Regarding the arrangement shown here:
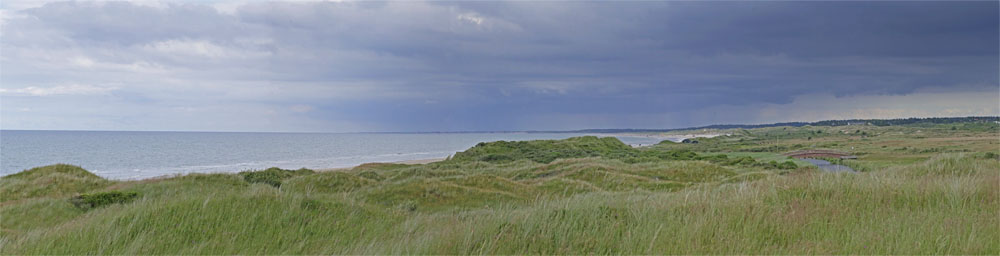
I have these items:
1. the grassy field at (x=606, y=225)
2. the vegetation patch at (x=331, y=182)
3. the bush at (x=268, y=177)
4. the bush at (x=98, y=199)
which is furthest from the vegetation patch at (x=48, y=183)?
the grassy field at (x=606, y=225)

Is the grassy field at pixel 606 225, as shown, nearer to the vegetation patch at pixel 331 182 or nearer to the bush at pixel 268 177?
the vegetation patch at pixel 331 182

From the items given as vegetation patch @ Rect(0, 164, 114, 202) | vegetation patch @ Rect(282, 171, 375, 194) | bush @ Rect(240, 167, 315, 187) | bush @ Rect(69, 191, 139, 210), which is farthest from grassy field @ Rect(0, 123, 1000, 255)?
bush @ Rect(240, 167, 315, 187)

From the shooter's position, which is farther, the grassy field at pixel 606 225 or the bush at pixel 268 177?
the bush at pixel 268 177

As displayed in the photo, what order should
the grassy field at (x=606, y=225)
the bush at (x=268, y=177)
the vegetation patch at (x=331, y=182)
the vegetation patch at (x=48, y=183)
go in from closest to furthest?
the grassy field at (x=606, y=225), the vegetation patch at (x=48, y=183), the vegetation patch at (x=331, y=182), the bush at (x=268, y=177)

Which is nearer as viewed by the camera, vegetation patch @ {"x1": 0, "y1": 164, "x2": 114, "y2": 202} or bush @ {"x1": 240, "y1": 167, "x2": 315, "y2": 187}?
vegetation patch @ {"x1": 0, "y1": 164, "x2": 114, "y2": 202}

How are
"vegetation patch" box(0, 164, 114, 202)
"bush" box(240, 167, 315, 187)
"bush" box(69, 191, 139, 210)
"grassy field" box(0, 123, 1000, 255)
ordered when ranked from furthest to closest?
"bush" box(240, 167, 315, 187)
"vegetation patch" box(0, 164, 114, 202)
"bush" box(69, 191, 139, 210)
"grassy field" box(0, 123, 1000, 255)

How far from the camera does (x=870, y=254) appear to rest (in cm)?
533

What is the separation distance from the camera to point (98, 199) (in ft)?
57.4

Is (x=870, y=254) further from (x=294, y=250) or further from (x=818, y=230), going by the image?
(x=294, y=250)

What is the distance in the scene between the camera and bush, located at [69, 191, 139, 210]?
676 inches

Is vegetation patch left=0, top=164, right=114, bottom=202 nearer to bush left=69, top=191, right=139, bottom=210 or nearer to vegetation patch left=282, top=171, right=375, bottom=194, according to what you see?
bush left=69, top=191, right=139, bottom=210

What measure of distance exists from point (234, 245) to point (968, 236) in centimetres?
842

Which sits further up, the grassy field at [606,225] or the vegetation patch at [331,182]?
the grassy field at [606,225]

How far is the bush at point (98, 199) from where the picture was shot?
56.3ft
